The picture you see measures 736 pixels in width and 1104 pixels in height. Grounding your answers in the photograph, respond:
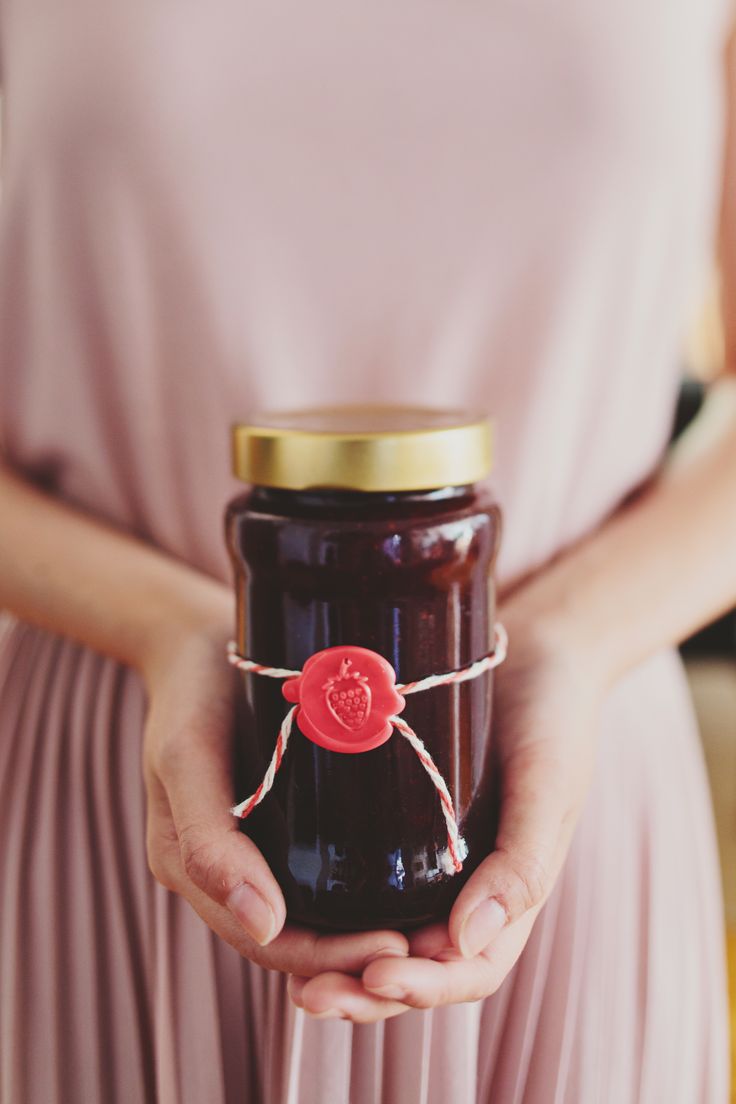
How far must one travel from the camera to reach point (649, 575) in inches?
A: 22.5

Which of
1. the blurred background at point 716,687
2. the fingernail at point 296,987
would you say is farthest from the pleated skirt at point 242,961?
the blurred background at point 716,687

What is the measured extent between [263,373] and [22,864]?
343mm

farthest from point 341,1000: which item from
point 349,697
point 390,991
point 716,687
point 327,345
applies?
point 716,687

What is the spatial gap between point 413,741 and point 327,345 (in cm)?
30

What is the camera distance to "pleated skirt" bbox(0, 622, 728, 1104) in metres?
0.53

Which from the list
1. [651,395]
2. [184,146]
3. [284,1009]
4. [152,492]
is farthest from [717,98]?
[284,1009]

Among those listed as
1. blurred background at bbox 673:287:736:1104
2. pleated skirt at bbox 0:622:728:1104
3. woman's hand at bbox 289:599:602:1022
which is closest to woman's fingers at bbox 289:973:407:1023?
woman's hand at bbox 289:599:602:1022

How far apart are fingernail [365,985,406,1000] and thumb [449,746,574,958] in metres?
0.03

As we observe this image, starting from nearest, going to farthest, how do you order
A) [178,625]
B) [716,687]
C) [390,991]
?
1. [390,991]
2. [178,625]
3. [716,687]

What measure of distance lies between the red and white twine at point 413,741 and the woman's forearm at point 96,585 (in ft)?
0.40

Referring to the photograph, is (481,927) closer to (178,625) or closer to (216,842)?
(216,842)

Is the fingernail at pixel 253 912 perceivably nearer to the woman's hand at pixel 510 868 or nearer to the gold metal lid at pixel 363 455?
the woman's hand at pixel 510 868

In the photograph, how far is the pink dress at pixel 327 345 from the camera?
0.55m

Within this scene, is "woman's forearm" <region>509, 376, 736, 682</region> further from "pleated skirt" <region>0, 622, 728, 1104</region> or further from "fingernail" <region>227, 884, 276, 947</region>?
"fingernail" <region>227, 884, 276, 947</region>
